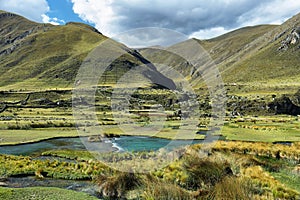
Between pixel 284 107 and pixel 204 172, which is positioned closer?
pixel 204 172

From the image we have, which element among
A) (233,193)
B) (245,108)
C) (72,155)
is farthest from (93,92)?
(233,193)

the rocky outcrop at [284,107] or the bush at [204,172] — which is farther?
the rocky outcrop at [284,107]

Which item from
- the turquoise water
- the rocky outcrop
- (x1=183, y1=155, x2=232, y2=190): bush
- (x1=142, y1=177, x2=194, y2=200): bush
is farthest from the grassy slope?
the rocky outcrop

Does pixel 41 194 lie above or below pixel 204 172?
below

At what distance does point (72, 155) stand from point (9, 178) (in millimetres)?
11951

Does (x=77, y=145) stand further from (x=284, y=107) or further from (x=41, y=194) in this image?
(x=284, y=107)

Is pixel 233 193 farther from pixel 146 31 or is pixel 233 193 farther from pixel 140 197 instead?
pixel 146 31

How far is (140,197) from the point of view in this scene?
58.1 ft

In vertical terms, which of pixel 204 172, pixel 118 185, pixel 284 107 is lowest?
pixel 118 185

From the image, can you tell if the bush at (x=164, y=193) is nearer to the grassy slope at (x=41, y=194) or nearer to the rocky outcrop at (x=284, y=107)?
the grassy slope at (x=41, y=194)

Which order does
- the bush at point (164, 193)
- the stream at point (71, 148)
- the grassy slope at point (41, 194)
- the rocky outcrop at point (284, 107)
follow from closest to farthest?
the bush at point (164, 193)
the grassy slope at point (41, 194)
the stream at point (71, 148)
the rocky outcrop at point (284, 107)

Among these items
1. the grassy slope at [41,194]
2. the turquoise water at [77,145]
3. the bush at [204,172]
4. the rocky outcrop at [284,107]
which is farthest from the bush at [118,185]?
the rocky outcrop at [284,107]

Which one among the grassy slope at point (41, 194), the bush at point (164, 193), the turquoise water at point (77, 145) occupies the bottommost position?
the turquoise water at point (77, 145)

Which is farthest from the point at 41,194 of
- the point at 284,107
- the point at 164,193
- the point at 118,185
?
the point at 284,107
